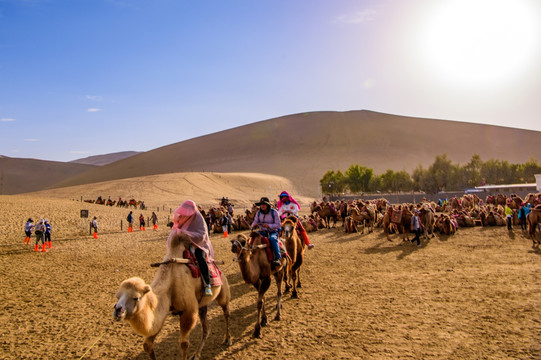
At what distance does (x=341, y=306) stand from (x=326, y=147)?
397 ft

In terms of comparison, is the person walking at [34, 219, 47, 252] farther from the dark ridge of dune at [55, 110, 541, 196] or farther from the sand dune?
the sand dune

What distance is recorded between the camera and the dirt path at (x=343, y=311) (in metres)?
6.77

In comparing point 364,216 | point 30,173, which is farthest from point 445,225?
point 30,173

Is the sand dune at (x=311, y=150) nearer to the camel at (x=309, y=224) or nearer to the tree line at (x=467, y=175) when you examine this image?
the tree line at (x=467, y=175)

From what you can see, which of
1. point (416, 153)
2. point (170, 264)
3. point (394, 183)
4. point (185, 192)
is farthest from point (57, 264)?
point (416, 153)

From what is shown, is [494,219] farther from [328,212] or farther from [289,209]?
[289,209]

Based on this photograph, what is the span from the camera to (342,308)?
8.95 meters

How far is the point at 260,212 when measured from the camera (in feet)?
28.8

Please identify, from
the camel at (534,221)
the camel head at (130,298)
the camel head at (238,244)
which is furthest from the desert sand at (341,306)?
the camel head at (130,298)

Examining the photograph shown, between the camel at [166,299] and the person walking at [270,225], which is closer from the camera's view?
the camel at [166,299]

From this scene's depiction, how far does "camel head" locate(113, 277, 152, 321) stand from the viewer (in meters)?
4.39

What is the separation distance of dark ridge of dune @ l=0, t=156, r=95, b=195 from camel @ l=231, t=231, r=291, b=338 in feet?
446

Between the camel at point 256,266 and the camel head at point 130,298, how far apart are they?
256 cm

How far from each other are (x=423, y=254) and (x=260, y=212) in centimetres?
973
